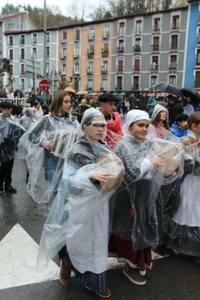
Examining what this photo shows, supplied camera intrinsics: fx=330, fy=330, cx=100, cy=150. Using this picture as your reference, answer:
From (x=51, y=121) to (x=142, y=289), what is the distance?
2311 mm

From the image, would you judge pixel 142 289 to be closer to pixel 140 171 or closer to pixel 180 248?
pixel 180 248

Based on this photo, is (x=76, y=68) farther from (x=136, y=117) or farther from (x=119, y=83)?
(x=136, y=117)

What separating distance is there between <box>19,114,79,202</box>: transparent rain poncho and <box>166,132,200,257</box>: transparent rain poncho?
1.39 m

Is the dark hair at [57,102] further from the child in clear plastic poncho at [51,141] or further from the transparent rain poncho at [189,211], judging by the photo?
the transparent rain poncho at [189,211]

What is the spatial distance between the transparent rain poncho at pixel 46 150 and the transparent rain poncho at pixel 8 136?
86 cm

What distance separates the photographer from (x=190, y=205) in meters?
3.30

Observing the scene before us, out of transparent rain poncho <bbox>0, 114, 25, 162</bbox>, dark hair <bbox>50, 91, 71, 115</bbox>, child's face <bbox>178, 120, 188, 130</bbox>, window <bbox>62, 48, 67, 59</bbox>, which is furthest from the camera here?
window <bbox>62, 48, 67, 59</bbox>

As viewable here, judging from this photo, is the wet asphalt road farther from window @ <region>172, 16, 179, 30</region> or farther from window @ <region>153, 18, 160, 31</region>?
window @ <region>153, 18, 160, 31</region>

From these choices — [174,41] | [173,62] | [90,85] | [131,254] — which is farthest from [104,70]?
[131,254]

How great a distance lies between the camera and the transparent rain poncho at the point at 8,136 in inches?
214

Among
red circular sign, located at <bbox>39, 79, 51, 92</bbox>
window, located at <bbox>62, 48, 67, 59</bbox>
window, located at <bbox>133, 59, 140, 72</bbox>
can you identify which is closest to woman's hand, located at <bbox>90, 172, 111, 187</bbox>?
red circular sign, located at <bbox>39, 79, 51, 92</bbox>

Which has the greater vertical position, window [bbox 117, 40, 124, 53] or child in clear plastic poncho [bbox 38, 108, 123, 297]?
window [bbox 117, 40, 124, 53]

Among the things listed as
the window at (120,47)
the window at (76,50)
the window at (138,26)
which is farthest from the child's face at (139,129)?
the window at (76,50)

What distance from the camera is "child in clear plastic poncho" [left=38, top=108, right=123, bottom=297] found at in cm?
244
